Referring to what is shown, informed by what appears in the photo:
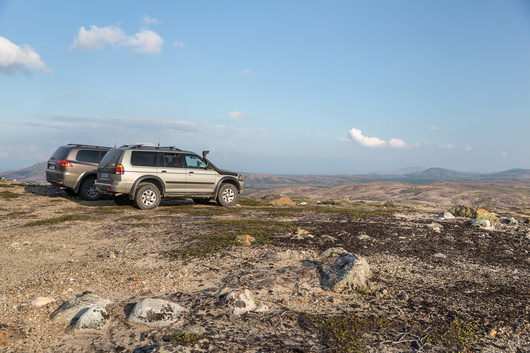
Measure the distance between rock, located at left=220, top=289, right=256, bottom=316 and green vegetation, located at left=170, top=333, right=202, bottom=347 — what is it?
0.74m

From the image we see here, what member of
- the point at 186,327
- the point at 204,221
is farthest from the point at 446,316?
the point at 204,221

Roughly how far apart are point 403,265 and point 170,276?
435 centimetres

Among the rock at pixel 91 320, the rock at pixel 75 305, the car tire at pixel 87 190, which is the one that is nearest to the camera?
the rock at pixel 91 320

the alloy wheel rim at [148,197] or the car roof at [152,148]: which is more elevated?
the car roof at [152,148]

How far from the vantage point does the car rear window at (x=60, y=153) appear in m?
14.6

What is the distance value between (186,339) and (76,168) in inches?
532

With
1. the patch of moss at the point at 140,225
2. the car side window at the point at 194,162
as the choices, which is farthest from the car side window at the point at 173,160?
the patch of moss at the point at 140,225

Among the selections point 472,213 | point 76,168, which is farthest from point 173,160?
point 472,213

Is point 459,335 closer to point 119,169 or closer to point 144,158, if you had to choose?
point 119,169

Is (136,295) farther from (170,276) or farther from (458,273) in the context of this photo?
(458,273)

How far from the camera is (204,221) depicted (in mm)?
10742

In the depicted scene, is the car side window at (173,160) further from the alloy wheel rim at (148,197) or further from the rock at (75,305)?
the rock at (75,305)

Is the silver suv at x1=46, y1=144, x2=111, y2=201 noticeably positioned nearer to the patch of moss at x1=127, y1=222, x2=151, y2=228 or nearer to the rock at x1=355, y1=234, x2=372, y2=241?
the patch of moss at x1=127, y1=222, x2=151, y2=228

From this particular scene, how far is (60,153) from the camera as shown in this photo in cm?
1482
